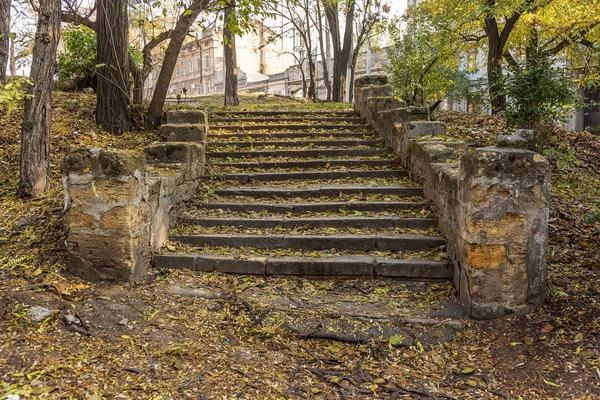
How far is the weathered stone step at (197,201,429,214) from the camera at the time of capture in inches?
→ 221

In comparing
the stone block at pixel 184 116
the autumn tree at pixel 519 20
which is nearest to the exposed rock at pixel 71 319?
the stone block at pixel 184 116

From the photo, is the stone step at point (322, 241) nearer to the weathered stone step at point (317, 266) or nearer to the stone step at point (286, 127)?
the weathered stone step at point (317, 266)

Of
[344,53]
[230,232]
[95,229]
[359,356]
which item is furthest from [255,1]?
[344,53]

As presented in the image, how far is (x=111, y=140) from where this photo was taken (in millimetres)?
7520

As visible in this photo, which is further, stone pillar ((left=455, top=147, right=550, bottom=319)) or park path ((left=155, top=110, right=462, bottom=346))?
park path ((left=155, top=110, right=462, bottom=346))

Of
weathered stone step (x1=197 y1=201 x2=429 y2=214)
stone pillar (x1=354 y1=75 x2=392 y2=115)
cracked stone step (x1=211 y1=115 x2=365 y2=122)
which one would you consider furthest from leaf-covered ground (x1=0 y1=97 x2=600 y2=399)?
stone pillar (x1=354 y1=75 x2=392 y2=115)

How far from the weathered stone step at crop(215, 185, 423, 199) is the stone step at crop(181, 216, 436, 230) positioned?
30.7 inches

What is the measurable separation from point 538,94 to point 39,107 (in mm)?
6378

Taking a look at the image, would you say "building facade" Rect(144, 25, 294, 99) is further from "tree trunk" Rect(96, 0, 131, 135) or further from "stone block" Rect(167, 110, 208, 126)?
"stone block" Rect(167, 110, 208, 126)

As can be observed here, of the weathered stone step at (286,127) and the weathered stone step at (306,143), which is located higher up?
the weathered stone step at (286,127)

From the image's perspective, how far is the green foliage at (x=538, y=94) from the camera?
657cm

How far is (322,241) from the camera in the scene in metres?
4.87

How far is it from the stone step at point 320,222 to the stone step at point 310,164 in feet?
5.73

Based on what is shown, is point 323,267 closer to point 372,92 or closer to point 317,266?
point 317,266
